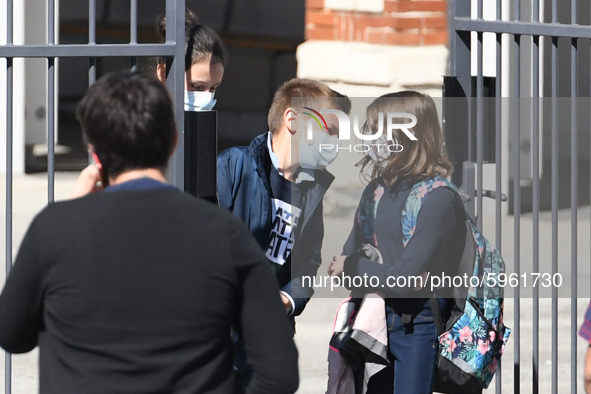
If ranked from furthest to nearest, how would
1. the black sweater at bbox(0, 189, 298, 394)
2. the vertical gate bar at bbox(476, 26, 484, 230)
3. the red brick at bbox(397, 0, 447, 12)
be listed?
the red brick at bbox(397, 0, 447, 12) → the vertical gate bar at bbox(476, 26, 484, 230) → the black sweater at bbox(0, 189, 298, 394)

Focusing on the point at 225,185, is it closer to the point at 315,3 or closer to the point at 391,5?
the point at 391,5

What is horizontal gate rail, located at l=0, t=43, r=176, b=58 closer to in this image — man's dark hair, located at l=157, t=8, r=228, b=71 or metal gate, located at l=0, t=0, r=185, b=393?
metal gate, located at l=0, t=0, r=185, b=393

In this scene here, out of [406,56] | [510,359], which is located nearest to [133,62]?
[510,359]

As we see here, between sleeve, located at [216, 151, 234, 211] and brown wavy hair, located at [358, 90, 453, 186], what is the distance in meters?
0.55

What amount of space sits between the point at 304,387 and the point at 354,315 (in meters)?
2.00

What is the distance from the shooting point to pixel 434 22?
7.33 meters

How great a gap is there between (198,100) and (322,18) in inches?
181

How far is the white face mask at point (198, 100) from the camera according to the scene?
3299mm

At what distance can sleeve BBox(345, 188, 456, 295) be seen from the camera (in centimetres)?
316

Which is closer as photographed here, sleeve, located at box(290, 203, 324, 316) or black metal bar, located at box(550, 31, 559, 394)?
sleeve, located at box(290, 203, 324, 316)

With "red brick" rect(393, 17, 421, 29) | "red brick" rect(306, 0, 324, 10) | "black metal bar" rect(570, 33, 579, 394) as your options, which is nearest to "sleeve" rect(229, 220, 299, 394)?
"black metal bar" rect(570, 33, 579, 394)

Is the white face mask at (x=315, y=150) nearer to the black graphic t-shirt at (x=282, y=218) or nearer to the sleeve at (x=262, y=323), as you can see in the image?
the black graphic t-shirt at (x=282, y=218)

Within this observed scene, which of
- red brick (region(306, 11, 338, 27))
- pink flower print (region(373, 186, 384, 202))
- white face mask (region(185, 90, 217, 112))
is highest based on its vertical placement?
red brick (region(306, 11, 338, 27))

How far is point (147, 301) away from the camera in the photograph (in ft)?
6.25
